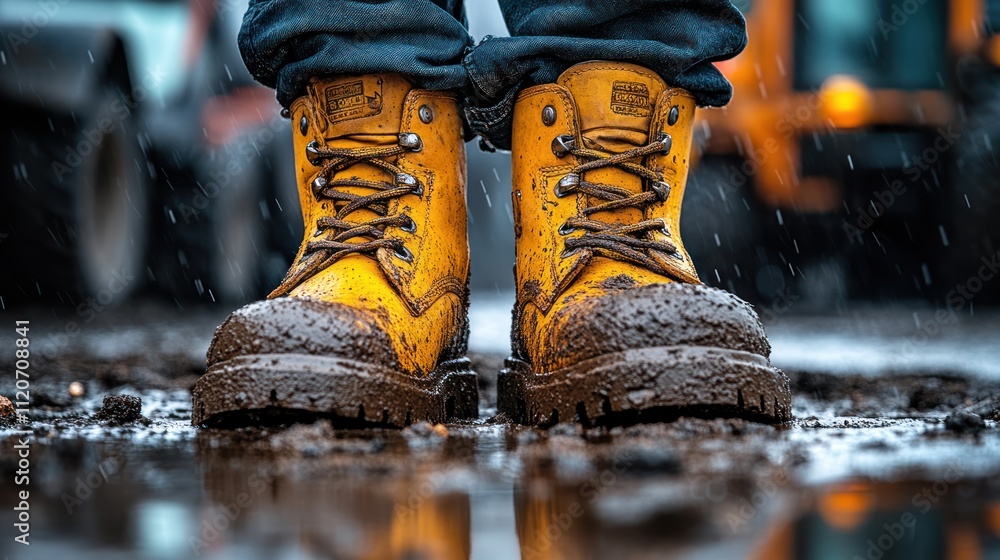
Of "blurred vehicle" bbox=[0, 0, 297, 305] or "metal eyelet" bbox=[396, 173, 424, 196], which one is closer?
"metal eyelet" bbox=[396, 173, 424, 196]

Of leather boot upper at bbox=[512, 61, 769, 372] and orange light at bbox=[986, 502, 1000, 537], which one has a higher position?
leather boot upper at bbox=[512, 61, 769, 372]

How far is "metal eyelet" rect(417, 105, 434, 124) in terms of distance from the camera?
160 centimetres

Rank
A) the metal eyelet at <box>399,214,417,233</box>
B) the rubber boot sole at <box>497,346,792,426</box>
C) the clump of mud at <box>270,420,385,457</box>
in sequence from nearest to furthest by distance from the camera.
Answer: the clump of mud at <box>270,420,385,457</box>
the rubber boot sole at <box>497,346,792,426</box>
the metal eyelet at <box>399,214,417,233</box>

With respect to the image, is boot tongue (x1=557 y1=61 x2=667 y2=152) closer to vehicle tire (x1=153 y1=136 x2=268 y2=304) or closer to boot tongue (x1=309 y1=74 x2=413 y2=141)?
boot tongue (x1=309 y1=74 x2=413 y2=141)

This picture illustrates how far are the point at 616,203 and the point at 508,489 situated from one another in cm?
68

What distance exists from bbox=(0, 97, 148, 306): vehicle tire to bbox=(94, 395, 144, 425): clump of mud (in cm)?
281

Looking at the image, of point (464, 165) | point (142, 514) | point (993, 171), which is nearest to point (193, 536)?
point (142, 514)

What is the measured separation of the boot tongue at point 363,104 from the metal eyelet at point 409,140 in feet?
0.06

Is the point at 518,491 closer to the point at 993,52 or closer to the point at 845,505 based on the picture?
the point at 845,505

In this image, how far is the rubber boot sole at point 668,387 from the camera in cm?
126

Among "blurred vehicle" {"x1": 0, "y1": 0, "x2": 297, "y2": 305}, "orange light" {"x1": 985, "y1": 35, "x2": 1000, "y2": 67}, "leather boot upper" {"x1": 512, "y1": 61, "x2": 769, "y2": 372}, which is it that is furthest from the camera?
"orange light" {"x1": 985, "y1": 35, "x2": 1000, "y2": 67}

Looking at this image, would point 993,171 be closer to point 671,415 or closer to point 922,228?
point 922,228

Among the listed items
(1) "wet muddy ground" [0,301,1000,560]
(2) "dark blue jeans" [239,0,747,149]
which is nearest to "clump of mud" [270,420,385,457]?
(1) "wet muddy ground" [0,301,1000,560]

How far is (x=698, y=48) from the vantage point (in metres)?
1.56
